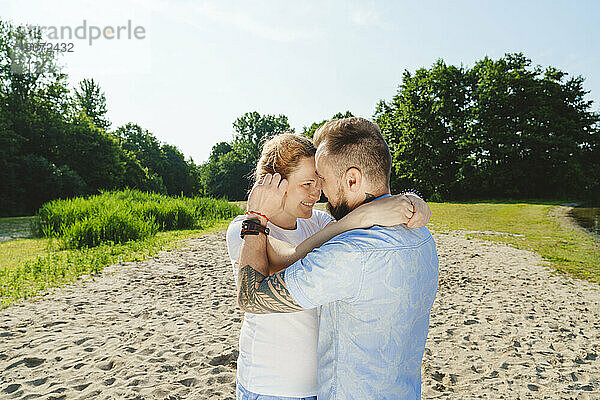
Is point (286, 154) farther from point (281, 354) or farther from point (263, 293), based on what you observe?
point (281, 354)

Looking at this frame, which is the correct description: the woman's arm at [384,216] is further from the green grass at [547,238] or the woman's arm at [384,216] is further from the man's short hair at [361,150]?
the green grass at [547,238]

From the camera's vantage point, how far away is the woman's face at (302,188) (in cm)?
202

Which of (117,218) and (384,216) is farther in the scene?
(117,218)

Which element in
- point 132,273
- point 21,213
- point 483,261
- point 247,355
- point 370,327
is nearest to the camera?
point 370,327

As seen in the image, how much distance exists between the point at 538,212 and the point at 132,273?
80.3 ft

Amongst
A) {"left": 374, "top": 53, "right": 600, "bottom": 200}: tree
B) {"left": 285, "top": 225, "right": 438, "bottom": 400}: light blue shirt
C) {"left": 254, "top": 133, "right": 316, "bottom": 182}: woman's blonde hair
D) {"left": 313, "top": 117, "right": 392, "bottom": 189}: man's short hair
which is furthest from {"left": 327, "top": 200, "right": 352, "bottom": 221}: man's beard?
{"left": 374, "top": 53, "right": 600, "bottom": 200}: tree

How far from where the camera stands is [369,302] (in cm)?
140

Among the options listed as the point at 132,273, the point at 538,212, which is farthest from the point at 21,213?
the point at 538,212

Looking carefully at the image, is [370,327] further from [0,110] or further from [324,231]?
[0,110]

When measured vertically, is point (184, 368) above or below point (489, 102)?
below

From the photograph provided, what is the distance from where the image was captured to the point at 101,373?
464 centimetres

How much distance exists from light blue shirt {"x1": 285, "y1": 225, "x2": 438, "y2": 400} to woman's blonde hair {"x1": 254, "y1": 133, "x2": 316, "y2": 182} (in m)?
0.66

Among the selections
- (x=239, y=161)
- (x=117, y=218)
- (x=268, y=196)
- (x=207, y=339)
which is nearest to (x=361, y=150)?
(x=268, y=196)

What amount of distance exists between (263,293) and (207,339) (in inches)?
180
